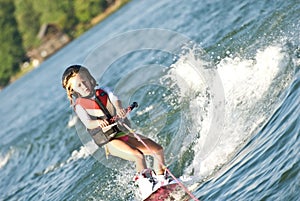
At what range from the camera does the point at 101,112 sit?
840 centimetres

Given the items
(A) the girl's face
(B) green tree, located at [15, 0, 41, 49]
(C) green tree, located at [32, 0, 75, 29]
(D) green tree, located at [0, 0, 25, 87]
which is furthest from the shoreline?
(A) the girl's face

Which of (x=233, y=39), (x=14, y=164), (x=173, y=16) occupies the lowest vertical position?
(x=233, y=39)

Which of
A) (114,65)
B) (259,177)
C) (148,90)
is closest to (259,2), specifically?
(148,90)

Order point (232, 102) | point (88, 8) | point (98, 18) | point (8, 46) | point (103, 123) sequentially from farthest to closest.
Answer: point (8, 46)
point (88, 8)
point (98, 18)
point (232, 102)
point (103, 123)

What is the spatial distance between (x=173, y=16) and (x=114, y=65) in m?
4.62

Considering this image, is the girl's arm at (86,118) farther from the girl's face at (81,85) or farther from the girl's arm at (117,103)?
the girl's arm at (117,103)

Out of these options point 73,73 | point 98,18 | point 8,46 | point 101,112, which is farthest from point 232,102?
point 8,46

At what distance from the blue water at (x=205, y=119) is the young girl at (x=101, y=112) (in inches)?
30.7

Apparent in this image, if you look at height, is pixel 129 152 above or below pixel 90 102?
below

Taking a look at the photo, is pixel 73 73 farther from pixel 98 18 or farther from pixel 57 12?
pixel 57 12

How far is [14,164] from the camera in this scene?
58.3 feet

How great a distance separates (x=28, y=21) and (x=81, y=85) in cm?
6501

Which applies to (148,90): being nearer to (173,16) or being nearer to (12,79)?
(173,16)

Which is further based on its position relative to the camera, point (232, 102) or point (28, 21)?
point (28, 21)
